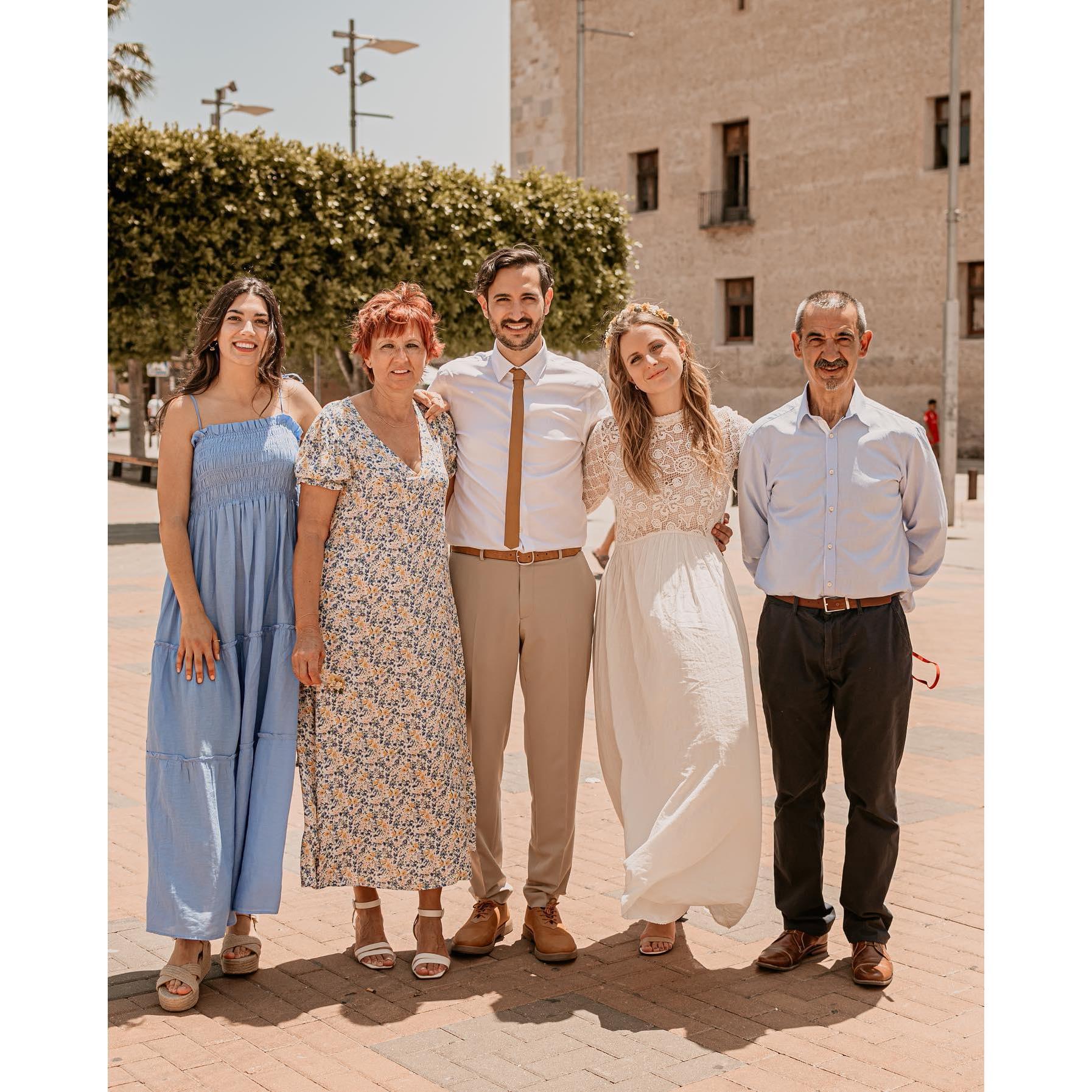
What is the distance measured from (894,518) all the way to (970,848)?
2.05 metres

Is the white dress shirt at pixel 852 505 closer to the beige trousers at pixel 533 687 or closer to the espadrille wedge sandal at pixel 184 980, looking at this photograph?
the beige trousers at pixel 533 687

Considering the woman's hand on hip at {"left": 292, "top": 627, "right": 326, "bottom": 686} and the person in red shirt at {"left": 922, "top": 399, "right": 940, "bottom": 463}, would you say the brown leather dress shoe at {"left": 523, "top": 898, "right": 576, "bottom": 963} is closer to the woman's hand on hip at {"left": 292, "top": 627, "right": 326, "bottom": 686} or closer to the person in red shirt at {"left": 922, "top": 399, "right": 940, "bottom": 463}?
the woman's hand on hip at {"left": 292, "top": 627, "right": 326, "bottom": 686}

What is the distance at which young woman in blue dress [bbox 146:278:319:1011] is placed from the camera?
166 inches

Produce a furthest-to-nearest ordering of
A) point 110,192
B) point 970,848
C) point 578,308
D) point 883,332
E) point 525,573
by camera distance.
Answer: point 883,332
point 578,308
point 110,192
point 970,848
point 525,573

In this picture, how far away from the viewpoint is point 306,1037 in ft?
12.8

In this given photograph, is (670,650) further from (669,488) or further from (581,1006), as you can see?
(581,1006)

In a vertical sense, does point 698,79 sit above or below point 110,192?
above

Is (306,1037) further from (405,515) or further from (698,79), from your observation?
(698,79)

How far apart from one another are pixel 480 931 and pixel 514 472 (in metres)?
1.52

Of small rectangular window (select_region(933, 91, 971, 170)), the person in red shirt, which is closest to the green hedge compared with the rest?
the person in red shirt

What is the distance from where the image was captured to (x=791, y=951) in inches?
175

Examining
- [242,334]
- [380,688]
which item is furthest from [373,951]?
[242,334]

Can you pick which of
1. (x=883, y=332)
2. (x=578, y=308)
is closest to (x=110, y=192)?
(x=578, y=308)
